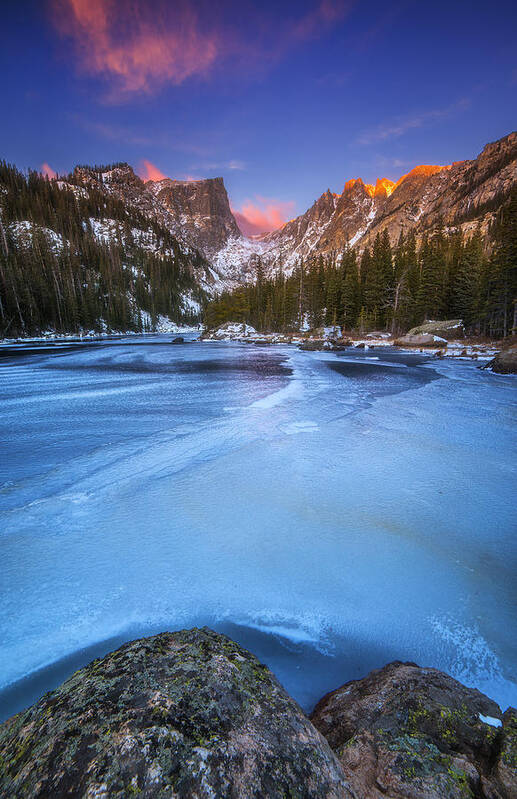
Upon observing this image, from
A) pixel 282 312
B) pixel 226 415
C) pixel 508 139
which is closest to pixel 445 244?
pixel 282 312

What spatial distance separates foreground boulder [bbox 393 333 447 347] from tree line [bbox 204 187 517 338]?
4924 millimetres

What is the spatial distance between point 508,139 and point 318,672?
179561 mm

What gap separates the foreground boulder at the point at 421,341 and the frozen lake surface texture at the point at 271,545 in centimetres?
2738

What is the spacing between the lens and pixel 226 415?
8633 millimetres

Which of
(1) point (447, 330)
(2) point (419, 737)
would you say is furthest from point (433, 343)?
(2) point (419, 737)

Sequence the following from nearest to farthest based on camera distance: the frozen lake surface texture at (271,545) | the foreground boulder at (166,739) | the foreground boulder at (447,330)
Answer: the foreground boulder at (166,739), the frozen lake surface texture at (271,545), the foreground boulder at (447,330)

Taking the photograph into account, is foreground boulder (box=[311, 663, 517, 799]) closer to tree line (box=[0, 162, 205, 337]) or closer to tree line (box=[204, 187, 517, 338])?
tree line (box=[204, 187, 517, 338])

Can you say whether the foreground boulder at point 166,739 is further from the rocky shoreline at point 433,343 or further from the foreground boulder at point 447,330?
the foreground boulder at point 447,330

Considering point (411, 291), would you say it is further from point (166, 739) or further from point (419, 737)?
point (166, 739)

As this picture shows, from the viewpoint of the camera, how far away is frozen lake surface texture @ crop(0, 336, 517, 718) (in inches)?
96.6

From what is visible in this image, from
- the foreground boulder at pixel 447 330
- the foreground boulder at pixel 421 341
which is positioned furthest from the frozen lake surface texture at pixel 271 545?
the foreground boulder at pixel 447 330

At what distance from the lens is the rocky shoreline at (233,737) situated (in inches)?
41.0

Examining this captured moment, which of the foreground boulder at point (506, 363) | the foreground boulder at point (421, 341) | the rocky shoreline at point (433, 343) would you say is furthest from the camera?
the foreground boulder at point (421, 341)

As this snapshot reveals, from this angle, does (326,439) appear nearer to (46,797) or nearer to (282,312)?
(46,797)
